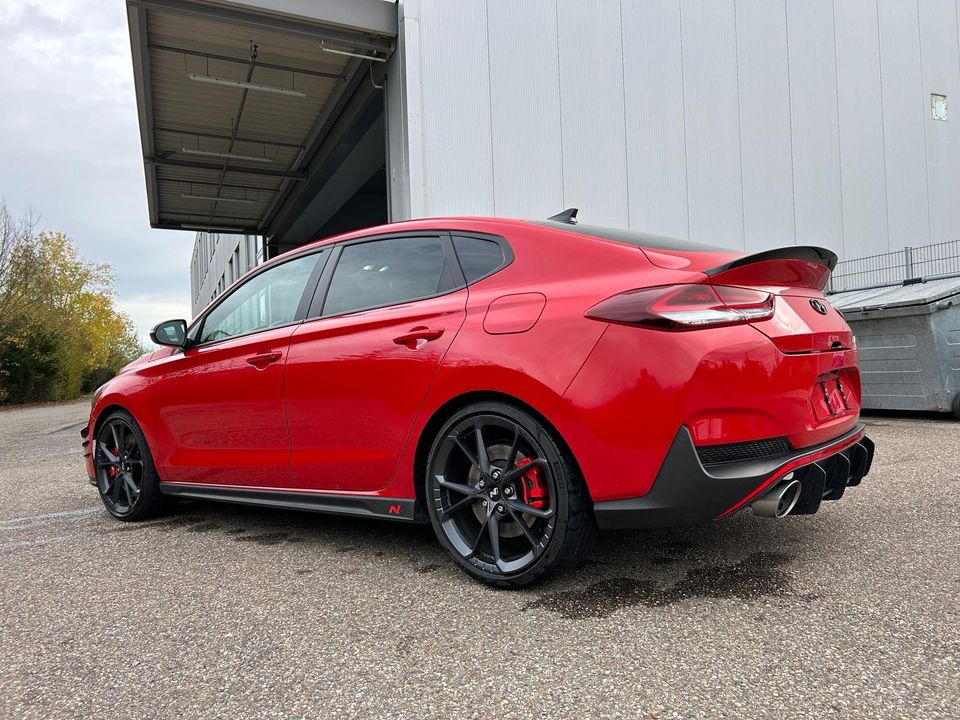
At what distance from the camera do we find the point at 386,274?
10.7ft

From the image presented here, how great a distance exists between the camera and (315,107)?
13227 millimetres

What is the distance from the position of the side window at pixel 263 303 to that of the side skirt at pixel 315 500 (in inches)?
32.6

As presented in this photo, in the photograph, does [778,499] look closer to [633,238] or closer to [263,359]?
[633,238]

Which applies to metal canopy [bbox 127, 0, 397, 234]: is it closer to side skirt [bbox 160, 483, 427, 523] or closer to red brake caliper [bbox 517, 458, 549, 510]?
side skirt [bbox 160, 483, 427, 523]

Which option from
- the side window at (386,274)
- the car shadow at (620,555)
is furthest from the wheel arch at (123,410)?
the side window at (386,274)

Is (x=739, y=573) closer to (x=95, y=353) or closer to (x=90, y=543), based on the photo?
(x=90, y=543)

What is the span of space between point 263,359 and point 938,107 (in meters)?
15.1

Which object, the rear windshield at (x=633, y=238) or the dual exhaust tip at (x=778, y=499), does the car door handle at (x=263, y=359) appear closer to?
the rear windshield at (x=633, y=238)

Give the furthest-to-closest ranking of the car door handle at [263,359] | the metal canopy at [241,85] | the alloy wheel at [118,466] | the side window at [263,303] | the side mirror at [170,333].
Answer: the metal canopy at [241,85] < the alloy wheel at [118,466] < the side mirror at [170,333] < the side window at [263,303] < the car door handle at [263,359]

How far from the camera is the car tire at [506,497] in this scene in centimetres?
252

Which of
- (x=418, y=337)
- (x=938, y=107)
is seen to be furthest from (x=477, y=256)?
(x=938, y=107)

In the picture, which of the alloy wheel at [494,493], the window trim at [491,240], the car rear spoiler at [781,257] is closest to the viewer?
the car rear spoiler at [781,257]

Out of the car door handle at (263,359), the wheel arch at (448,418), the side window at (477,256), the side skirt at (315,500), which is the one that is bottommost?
the side skirt at (315,500)

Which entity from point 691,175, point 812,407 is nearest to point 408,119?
point 691,175
